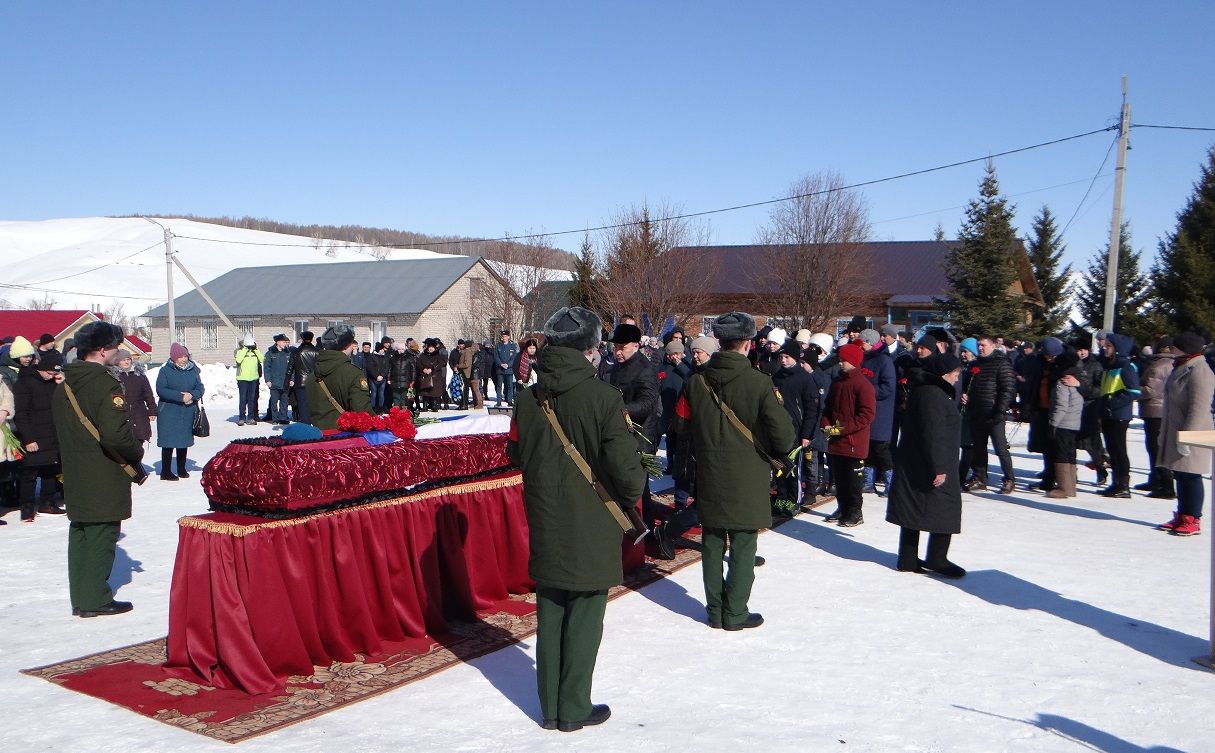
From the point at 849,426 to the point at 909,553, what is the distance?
1644 millimetres

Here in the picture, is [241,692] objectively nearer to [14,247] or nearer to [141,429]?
[141,429]

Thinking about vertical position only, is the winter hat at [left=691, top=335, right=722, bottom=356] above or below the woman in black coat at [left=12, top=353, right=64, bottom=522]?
above

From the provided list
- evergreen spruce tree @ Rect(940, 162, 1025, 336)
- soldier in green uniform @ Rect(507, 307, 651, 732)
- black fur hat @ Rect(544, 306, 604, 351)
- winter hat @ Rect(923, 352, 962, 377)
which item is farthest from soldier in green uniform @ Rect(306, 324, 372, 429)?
evergreen spruce tree @ Rect(940, 162, 1025, 336)

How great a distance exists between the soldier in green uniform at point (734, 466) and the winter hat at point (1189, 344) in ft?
14.6

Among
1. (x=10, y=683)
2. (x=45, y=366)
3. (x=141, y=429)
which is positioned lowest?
(x=10, y=683)

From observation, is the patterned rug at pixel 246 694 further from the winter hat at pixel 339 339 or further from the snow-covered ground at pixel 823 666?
the winter hat at pixel 339 339

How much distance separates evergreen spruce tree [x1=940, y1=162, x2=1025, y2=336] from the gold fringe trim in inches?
979

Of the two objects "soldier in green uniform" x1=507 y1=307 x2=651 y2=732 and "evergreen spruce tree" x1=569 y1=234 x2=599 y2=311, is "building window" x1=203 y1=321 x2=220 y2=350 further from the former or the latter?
"soldier in green uniform" x1=507 y1=307 x2=651 y2=732

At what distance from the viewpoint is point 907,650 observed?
5.30 metres

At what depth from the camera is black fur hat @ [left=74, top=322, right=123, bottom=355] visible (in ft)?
19.4

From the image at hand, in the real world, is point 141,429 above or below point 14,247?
below

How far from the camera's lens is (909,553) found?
704 centimetres

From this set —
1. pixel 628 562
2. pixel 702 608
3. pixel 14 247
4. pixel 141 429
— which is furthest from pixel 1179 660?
pixel 14 247

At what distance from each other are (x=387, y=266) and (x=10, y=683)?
43.5m
